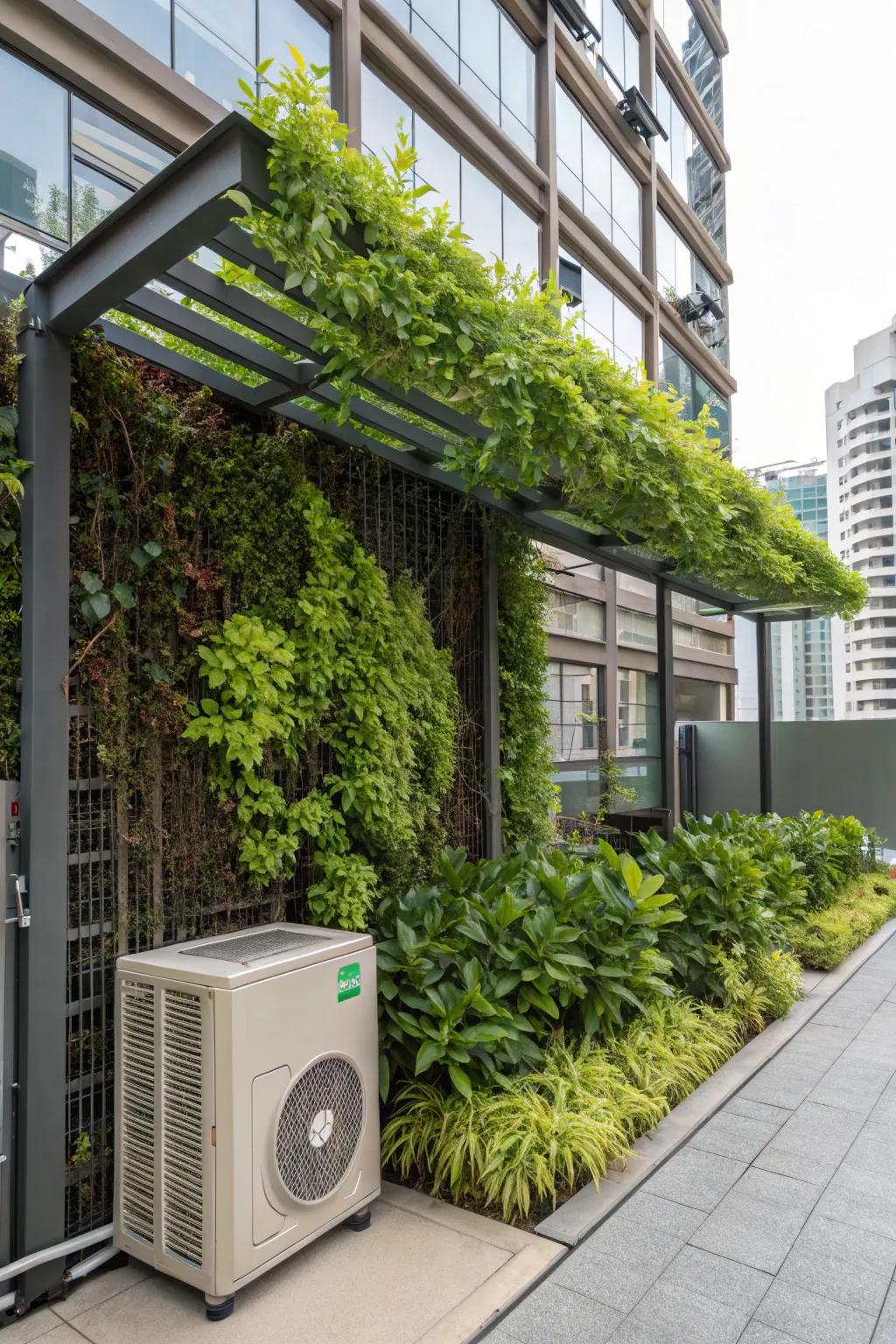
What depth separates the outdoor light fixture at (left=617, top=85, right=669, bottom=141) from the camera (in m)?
13.4

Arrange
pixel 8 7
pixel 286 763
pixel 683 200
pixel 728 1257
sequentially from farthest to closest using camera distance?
1. pixel 683 200
2. pixel 8 7
3. pixel 286 763
4. pixel 728 1257

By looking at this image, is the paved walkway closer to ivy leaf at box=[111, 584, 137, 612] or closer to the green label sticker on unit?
the green label sticker on unit

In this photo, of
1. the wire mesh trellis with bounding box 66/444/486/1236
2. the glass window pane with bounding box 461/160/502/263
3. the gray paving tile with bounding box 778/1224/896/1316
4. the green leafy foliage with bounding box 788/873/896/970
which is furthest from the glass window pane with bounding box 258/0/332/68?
the gray paving tile with bounding box 778/1224/896/1316

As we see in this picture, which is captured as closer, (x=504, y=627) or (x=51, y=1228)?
(x=51, y=1228)

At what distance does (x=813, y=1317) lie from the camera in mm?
2336

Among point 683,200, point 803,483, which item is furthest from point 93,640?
point 683,200

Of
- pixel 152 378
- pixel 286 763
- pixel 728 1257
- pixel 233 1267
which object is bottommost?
pixel 728 1257

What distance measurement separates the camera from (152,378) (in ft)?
10.2

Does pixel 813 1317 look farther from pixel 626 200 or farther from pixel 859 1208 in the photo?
pixel 626 200

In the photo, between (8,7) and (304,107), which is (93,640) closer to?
(304,107)

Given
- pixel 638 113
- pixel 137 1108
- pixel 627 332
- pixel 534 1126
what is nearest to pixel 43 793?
pixel 137 1108

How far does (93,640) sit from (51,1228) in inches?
66.8

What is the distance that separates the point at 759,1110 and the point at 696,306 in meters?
15.2

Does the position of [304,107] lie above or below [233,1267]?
above
